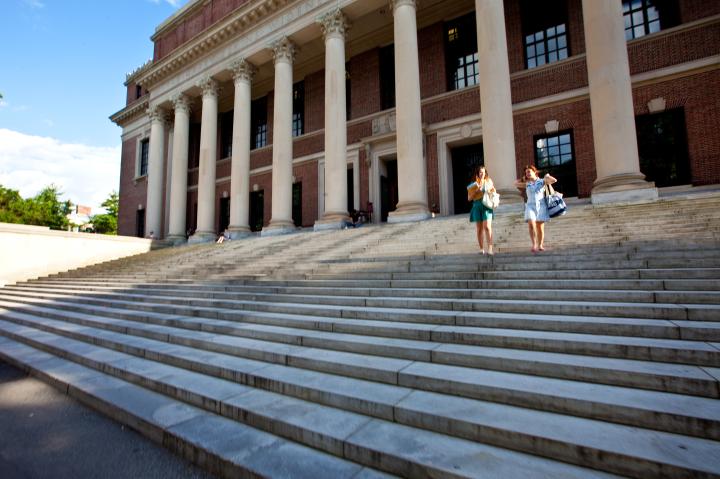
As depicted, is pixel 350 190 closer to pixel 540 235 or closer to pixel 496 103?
pixel 496 103

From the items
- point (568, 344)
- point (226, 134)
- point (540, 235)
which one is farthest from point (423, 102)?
point (568, 344)

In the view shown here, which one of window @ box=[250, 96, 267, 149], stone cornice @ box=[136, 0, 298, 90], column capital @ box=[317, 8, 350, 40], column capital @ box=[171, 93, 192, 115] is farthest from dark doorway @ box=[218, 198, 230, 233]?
column capital @ box=[317, 8, 350, 40]

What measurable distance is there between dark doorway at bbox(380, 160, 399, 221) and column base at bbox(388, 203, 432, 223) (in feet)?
18.0

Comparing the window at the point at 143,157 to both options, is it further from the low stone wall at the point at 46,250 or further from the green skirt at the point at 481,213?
the green skirt at the point at 481,213

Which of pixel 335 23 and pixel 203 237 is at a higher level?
pixel 335 23

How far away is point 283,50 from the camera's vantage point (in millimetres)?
17141

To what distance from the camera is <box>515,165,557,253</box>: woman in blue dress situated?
21.6ft

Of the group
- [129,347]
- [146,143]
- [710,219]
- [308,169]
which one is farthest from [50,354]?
[146,143]

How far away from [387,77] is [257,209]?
11.3 m

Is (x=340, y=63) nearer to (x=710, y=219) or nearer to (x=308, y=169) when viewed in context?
(x=308, y=169)

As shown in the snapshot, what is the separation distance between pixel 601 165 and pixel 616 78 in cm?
241

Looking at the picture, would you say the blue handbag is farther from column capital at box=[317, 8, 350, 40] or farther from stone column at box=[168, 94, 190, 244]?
stone column at box=[168, 94, 190, 244]

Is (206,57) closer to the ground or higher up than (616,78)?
higher up

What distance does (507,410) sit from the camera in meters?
2.81
